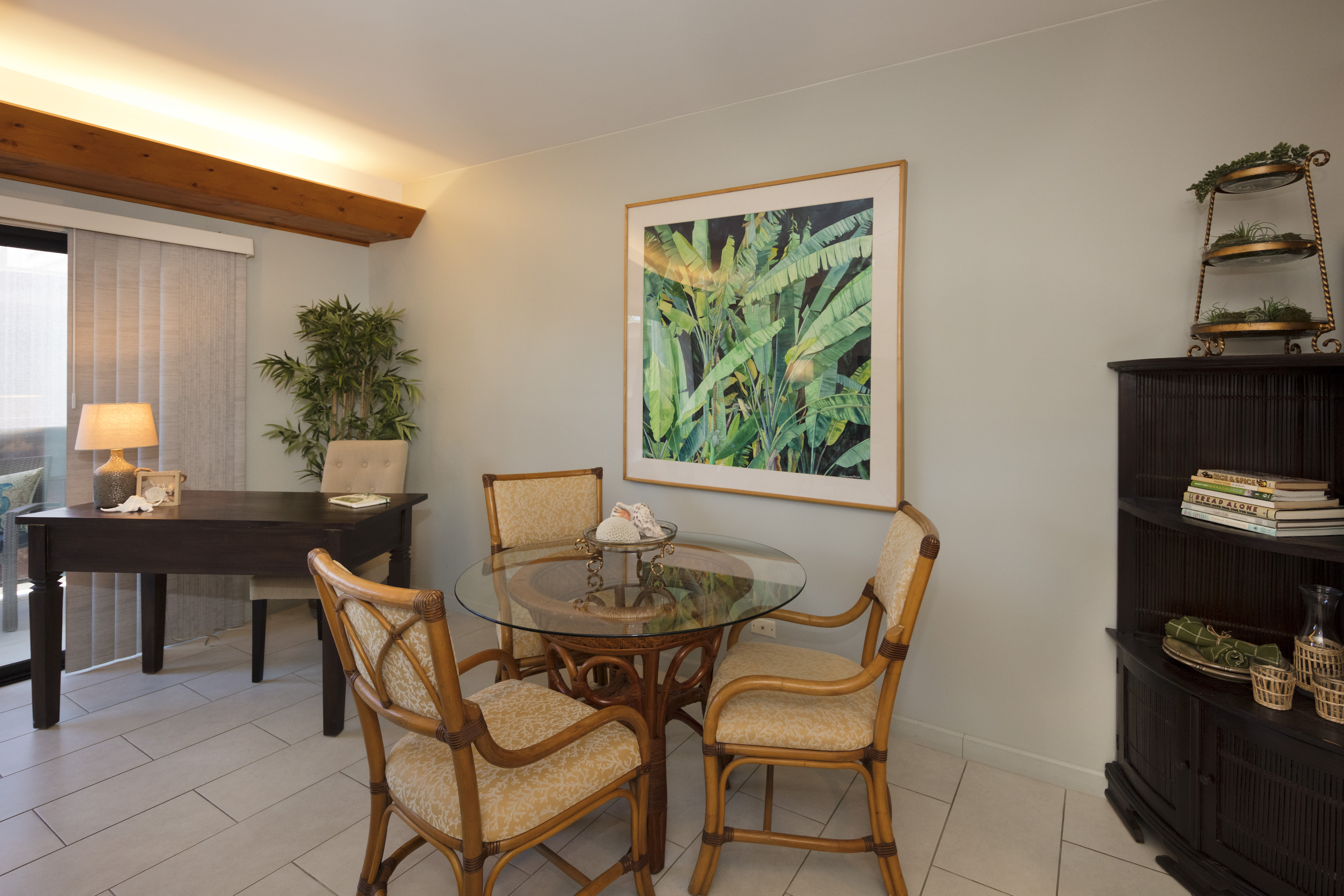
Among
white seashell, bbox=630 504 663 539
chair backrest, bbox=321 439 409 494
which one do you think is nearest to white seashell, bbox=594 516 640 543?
white seashell, bbox=630 504 663 539

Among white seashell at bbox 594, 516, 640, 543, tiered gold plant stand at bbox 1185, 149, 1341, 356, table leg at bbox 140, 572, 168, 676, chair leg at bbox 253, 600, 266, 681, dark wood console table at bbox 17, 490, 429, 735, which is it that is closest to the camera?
tiered gold plant stand at bbox 1185, 149, 1341, 356

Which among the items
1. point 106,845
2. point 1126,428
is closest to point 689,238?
point 1126,428

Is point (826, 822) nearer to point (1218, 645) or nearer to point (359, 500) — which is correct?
point (1218, 645)

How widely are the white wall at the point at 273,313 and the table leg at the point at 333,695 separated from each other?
1796mm

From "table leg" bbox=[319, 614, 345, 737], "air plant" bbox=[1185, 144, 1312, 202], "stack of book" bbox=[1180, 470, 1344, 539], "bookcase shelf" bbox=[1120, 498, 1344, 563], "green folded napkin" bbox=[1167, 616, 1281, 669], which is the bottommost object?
"table leg" bbox=[319, 614, 345, 737]

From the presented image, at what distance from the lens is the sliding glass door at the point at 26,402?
3008mm

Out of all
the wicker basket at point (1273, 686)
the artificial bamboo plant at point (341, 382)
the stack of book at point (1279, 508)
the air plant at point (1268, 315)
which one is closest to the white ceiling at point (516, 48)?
the air plant at point (1268, 315)

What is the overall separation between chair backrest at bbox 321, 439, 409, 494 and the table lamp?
0.79m

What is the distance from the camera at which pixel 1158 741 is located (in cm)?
193

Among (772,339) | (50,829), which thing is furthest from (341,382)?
(772,339)

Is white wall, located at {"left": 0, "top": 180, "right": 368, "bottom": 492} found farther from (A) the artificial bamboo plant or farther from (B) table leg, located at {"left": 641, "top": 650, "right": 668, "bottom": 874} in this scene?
(B) table leg, located at {"left": 641, "top": 650, "right": 668, "bottom": 874}

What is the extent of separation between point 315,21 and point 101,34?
0.87 m

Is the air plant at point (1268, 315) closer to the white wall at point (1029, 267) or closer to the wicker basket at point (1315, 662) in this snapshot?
the white wall at point (1029, 267)

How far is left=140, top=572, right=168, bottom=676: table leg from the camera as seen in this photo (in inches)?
122
